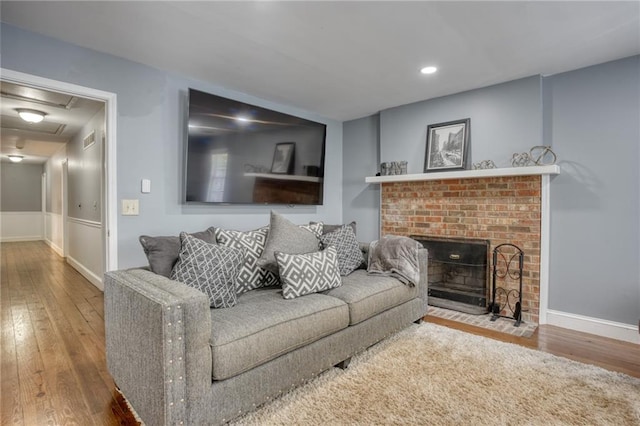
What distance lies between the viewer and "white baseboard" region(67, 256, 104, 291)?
4.01 metres

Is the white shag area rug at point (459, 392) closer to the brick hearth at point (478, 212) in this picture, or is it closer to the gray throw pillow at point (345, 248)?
the gray throw pillow at point (345, 248)

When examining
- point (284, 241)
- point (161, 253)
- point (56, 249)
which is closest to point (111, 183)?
point (161, 253)

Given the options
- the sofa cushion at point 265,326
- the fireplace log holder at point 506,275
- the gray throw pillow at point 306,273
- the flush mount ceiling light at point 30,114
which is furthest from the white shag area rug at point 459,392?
the flush mount ceiling light at point 30,114

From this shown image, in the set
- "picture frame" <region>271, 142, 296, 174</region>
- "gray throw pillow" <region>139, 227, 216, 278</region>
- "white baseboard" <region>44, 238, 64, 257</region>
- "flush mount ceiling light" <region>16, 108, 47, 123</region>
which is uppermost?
"flush mount ceiling light" <region>16, 108, 47, 123</region>

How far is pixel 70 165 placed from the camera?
5.76 meters

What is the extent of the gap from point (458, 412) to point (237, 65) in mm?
2839

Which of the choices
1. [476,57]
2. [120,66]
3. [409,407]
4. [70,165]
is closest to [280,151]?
[120,66]

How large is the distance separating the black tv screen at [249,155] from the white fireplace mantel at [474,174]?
835 mm

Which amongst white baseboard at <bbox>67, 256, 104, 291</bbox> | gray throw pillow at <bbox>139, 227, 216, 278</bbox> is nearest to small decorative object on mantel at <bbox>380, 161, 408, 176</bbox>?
gray throw pillow at <bbox>139, 227, 216, 278</bbox>

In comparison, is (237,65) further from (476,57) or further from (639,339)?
(639,339)

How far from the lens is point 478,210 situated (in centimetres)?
336

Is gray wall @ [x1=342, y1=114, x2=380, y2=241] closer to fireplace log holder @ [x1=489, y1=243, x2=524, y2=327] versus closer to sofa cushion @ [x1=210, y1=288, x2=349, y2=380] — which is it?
fireplace log holder @ [x1=489, y1=243, x2=524, y2=327]

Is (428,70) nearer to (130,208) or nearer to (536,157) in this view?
(536,157)

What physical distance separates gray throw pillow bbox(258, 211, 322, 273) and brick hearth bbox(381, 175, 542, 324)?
154 cm
